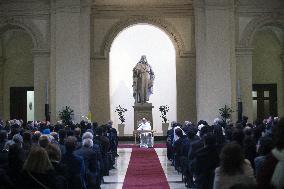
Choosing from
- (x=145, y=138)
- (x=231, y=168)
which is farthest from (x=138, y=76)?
(x=231, y=168)

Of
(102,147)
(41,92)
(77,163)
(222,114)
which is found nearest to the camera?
(77,163)

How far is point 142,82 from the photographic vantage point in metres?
27.3

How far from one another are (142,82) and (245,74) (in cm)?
526

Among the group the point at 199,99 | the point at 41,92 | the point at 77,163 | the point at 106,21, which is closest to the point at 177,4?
the point at 106,21

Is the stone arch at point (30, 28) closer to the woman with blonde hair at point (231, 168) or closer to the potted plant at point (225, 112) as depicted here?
the potted plant at point (225, 112)

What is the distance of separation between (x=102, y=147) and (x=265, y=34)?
54.6 feet

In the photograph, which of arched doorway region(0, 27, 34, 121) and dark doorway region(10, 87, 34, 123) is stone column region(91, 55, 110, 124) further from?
dark doorway region(10, 87, 34, 123)

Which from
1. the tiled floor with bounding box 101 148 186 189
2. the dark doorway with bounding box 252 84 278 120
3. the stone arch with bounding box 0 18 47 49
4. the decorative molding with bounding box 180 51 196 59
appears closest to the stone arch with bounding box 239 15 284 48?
the decorative molding with bounding box 180 51 196 59

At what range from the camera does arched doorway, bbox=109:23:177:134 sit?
31.1 m

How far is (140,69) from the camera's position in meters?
27.2

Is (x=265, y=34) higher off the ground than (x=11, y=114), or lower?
higher

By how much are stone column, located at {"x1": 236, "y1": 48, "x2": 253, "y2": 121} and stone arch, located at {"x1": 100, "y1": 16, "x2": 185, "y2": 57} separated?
4.38 m

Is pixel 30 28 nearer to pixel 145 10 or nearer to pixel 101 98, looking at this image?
pixel 101 98

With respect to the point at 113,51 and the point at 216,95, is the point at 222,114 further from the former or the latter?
the point at 113,51
